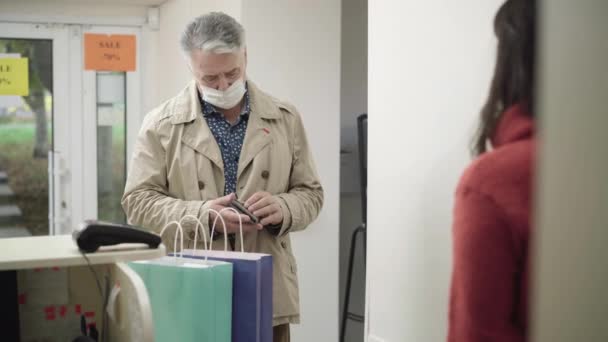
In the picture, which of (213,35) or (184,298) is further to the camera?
(213,35)

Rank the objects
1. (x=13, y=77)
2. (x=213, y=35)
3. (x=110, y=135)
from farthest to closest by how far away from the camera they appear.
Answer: (x=110, y=135), (x=13, y=77), (x=213, y=35)

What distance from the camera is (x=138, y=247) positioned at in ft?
4.40

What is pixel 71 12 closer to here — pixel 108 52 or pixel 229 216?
pixel 108 52

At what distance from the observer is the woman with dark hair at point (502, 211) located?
35.8 inches

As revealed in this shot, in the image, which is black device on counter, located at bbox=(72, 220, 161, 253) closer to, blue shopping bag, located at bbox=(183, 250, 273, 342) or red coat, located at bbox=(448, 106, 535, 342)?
blue shopping bag, located at bbox=(183, 250, 273, 342)

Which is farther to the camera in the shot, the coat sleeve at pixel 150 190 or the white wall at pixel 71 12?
the white wall at pixel 71 12

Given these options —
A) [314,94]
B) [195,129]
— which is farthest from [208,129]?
[314,94]

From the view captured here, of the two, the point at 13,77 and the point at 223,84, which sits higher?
the point at 13,77

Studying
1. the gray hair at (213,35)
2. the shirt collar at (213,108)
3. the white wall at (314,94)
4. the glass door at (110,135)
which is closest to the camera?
the gray hair at (213,35)

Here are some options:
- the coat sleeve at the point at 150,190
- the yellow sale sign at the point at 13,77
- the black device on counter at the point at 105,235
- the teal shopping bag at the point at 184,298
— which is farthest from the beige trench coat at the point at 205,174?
the yellow sale sign at the point at 13,77

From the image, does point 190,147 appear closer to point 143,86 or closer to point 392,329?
point 392,329

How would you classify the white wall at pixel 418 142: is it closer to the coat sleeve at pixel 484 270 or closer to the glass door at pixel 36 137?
the coat sleeve at pixel 484 270

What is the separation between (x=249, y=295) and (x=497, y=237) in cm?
74

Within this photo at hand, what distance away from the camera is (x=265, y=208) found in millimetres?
1915
